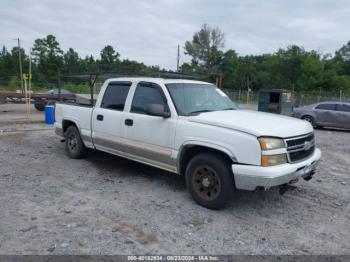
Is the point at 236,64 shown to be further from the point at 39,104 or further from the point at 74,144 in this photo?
the point at 74,144

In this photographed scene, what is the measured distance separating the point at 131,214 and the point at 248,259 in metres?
1.69

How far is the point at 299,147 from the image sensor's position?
4.32 m

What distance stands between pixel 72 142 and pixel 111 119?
5.97ft

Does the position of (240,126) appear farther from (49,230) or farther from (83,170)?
(83,170)

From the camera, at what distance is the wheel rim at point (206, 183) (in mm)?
4344

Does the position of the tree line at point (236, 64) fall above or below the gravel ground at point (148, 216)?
above

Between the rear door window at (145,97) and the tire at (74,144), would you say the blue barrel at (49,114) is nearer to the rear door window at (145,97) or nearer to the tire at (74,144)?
the tire at (74,144)

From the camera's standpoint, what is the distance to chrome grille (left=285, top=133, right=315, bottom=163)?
4.14 metres

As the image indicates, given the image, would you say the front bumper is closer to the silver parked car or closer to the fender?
the fender

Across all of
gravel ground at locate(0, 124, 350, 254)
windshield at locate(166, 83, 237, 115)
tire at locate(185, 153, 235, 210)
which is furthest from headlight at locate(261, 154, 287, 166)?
windshield at locate(166, 83, 237, 115)

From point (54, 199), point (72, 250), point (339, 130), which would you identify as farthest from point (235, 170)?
point (339, 130)

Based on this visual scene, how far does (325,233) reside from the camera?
388 cm

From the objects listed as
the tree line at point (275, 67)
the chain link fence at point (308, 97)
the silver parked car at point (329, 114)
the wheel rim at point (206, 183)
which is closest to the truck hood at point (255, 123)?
the wheel rim at point (206, 183)

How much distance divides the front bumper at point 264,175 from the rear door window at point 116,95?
2609 mm
